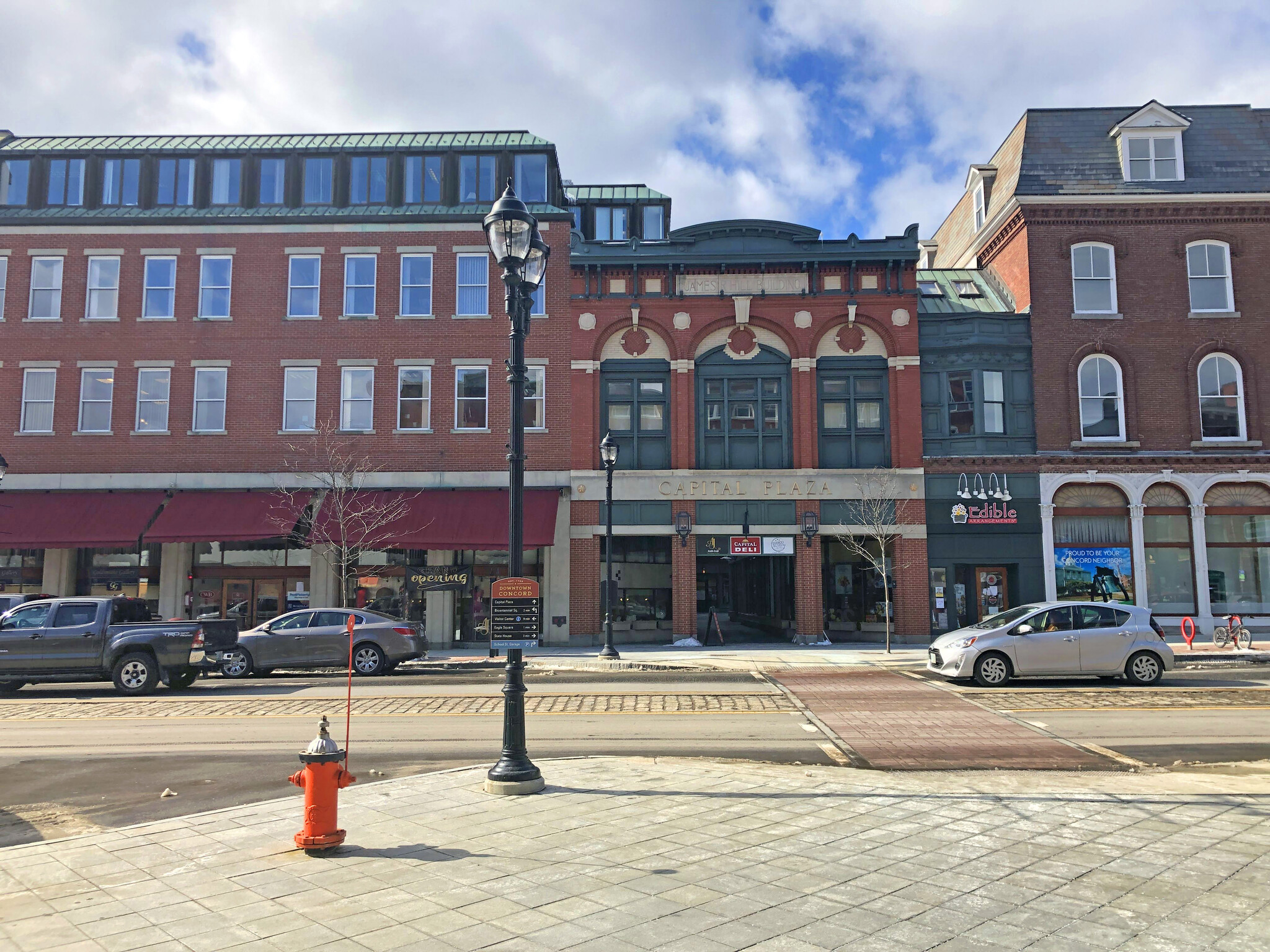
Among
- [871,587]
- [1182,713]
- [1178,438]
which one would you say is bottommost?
[1182,713]

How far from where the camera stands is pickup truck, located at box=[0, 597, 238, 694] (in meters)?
16.8

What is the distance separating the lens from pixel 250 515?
84.7 ft

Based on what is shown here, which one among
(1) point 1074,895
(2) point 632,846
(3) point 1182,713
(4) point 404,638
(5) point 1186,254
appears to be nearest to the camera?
(1) point 1074,895

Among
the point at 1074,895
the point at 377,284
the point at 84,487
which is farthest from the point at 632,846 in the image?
the point at 84,487

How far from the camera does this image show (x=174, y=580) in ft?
87.4

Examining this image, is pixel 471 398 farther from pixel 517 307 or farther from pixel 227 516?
pixel 517 307

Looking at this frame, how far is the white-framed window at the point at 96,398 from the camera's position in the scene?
90.0 feet

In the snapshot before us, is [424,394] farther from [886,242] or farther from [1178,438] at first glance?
[1178,438]

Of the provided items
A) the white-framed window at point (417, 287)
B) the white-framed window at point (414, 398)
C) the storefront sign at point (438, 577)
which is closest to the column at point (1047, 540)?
the storefront sign at point (438, 577)

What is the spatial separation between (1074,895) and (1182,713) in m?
9.76

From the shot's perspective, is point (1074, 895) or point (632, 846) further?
point (632, 846)

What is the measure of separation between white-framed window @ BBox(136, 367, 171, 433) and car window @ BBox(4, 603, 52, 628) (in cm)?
1130

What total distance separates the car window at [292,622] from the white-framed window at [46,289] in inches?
575

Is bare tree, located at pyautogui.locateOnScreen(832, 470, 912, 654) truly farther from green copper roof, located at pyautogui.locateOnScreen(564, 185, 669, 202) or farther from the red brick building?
green copper roof, located at pyautogui.locateOnScreen(564, 185, 669, 202)
